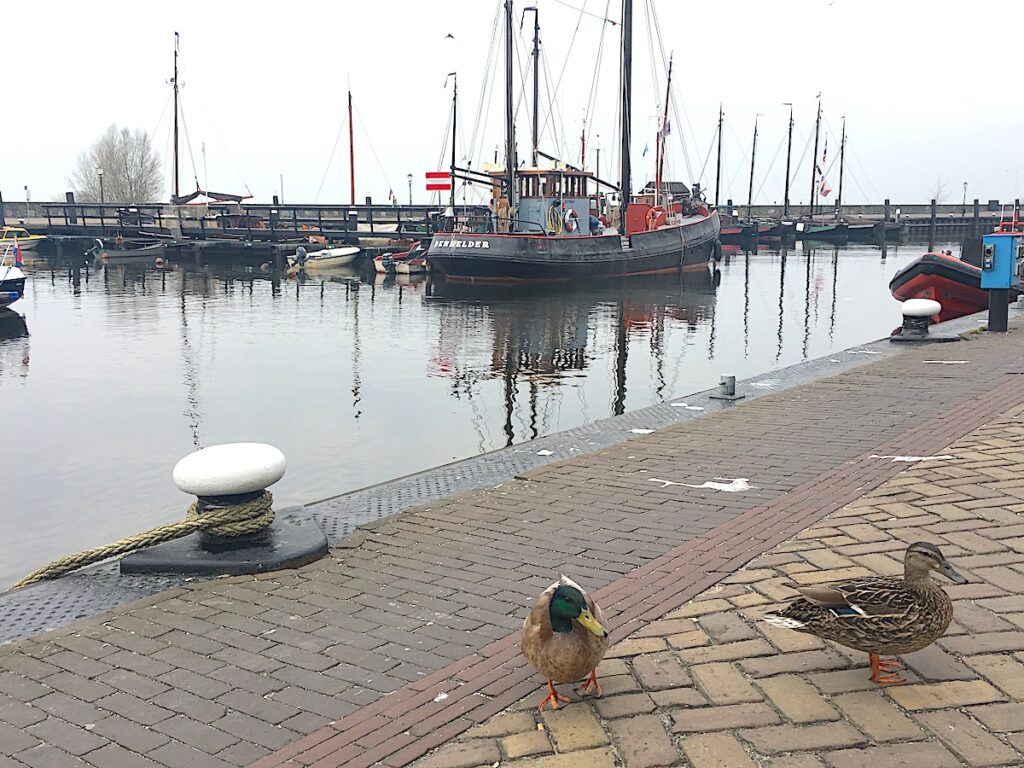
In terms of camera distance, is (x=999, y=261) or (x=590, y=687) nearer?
(x=590, y=687)

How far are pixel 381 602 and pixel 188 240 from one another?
48.9 meters

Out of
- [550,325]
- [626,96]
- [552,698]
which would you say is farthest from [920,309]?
[626,96]

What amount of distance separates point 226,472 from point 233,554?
0.45 m

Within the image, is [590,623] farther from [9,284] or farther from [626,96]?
[626,96]

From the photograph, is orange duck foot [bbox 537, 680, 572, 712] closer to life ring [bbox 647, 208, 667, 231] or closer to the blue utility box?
the blue utility box

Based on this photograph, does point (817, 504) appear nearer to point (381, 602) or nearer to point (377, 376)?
point (381, 602)

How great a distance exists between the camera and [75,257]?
172 ft

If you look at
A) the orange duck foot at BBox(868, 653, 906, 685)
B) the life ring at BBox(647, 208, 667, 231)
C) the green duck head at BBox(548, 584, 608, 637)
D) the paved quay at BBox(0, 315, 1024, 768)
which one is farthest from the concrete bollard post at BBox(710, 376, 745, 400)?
the life ring at BBox(647, 208, 667, 231)

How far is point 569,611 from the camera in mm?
3400

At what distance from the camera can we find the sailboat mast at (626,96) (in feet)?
122

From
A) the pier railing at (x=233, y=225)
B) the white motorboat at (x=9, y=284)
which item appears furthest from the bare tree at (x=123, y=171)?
the white motorboat at (x=9, y=284)

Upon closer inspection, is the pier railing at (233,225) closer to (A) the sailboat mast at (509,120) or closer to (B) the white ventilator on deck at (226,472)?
(A) the sailboat mast at (509,120)

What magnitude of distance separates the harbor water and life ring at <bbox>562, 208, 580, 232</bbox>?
3330 millimetres

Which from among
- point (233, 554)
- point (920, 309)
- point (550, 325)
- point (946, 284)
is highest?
point (946, 284)
